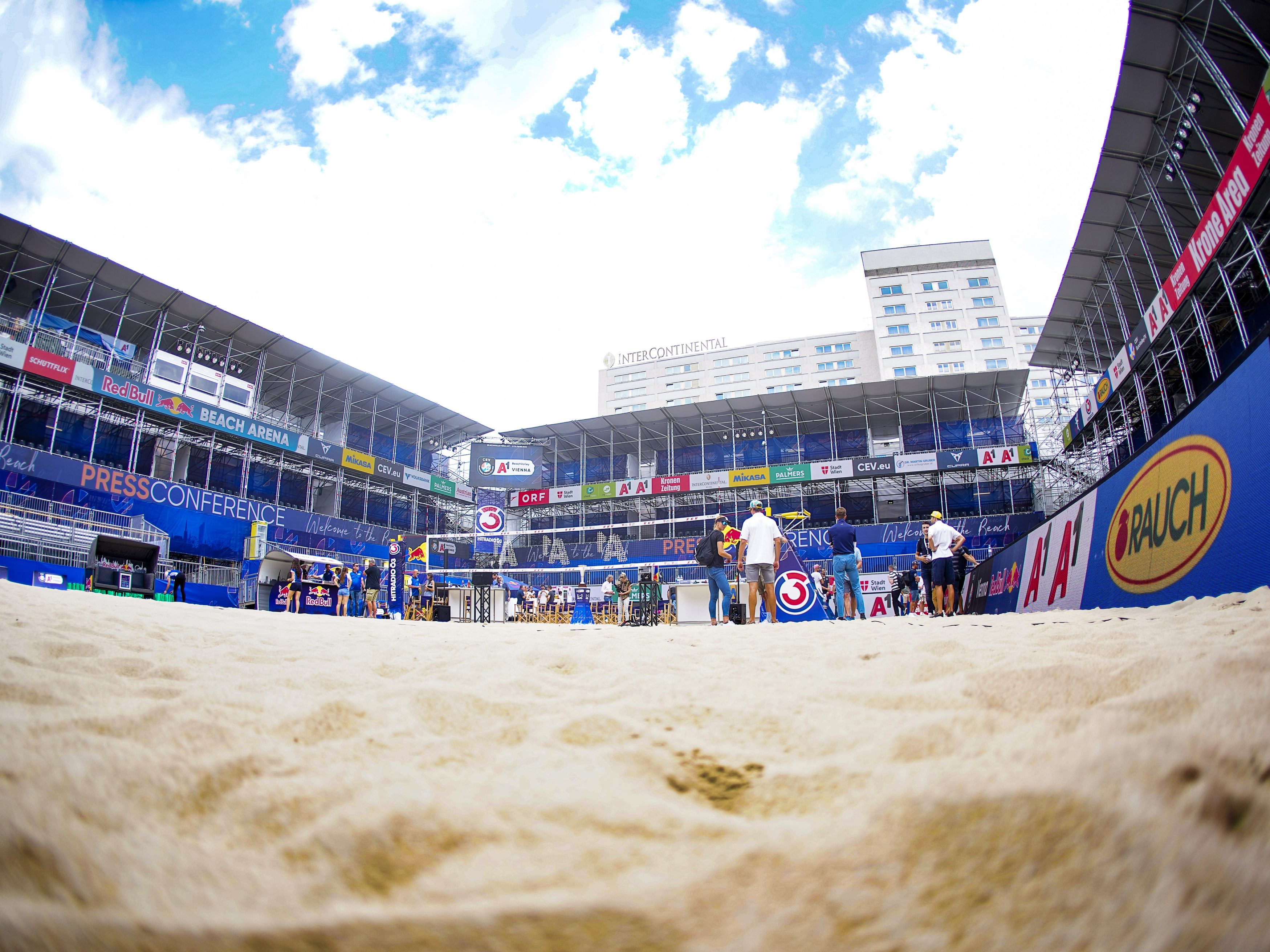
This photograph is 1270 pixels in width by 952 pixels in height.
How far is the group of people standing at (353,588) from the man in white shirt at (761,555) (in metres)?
9.41

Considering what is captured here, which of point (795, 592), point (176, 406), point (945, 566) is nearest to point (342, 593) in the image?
point (795, 592)

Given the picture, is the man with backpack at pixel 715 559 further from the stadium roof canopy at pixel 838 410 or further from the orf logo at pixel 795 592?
the stadium roof canopy at pixel 838 410

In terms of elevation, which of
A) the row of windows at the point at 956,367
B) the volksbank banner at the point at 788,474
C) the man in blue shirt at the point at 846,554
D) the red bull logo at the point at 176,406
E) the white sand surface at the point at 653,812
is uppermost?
the row of windows at the point at 956,367

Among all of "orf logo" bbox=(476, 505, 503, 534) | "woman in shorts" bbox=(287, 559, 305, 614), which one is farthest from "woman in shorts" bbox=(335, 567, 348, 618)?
"orf logo" bbox=(476, 505, 503, 534)

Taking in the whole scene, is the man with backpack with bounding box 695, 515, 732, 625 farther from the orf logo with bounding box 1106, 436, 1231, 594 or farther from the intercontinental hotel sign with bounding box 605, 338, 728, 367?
the intercontinental hotel sign with bounding box 605, 338, 728, 367

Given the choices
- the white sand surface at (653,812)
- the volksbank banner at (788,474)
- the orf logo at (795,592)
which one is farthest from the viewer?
the volksbank banner at (788,474)

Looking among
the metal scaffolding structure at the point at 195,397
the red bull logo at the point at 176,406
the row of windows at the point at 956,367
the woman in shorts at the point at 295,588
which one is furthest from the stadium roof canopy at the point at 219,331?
the row of windows at the point at 956,367

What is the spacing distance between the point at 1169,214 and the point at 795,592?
14330 millimetres

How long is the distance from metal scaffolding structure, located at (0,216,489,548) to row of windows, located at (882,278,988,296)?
3736 cm

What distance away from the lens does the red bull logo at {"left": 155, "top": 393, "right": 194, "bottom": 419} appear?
2341 centimetres

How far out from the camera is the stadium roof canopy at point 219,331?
21516 mm

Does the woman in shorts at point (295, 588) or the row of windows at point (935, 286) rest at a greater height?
the row of windows at point (935, 286)

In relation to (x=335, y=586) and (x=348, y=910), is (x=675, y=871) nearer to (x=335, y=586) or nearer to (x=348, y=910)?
(x=348, y=910)

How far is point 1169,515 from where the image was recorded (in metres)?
4.72
